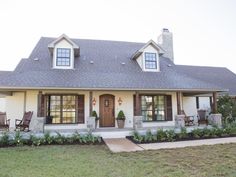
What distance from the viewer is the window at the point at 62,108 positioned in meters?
13.0

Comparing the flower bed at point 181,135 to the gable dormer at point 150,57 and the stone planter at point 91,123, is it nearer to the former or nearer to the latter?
the stone planter at point 91,123

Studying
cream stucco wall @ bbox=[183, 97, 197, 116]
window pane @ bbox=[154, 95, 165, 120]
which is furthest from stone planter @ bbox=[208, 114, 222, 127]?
window pane @ bbox=[154, 95, 165, 120]

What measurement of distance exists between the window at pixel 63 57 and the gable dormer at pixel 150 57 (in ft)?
15.3

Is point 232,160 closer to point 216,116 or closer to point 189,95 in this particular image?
point 216,116

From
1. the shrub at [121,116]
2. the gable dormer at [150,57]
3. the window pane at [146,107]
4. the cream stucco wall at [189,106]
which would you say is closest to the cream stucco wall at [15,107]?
the shrub at [121,116]

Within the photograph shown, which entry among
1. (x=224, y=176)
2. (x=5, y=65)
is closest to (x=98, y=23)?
(x=224, y=176)

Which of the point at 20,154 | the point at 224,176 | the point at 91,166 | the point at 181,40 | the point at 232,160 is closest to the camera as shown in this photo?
the point at 224,176

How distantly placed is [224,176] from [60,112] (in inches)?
387

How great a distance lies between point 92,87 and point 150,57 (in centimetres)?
529

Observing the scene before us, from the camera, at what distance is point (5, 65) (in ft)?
97.8

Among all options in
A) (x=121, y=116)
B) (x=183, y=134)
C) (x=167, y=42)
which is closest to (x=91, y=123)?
(x=121, y=116)

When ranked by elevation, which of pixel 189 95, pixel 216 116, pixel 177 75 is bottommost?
pixel 216 116

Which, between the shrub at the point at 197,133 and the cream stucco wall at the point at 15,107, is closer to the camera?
the shrub at the point at 197,133

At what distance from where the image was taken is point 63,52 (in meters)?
13.8
